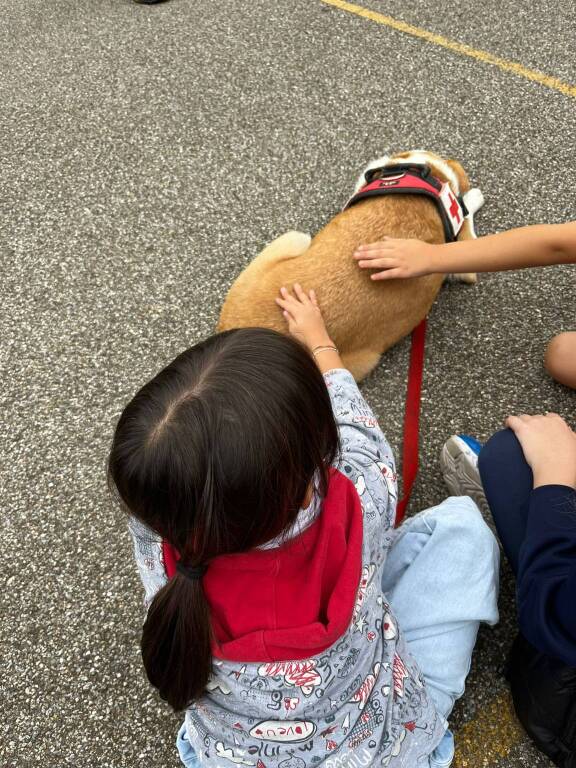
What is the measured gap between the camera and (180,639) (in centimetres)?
110

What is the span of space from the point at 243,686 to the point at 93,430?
1.41 metres

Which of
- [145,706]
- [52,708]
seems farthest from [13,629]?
[145,706]

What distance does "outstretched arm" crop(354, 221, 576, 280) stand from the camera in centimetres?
198

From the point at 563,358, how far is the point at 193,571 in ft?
5.68

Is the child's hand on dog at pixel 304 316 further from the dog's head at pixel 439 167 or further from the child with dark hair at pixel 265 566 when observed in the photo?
the dog's head at pixel 439 167

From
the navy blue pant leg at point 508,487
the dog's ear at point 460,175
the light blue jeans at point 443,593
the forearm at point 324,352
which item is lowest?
the light blue jeans at point 443,593

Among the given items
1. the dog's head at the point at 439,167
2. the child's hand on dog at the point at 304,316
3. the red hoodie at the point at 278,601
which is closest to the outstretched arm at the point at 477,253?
the child's hand on dog at the point at 304,316

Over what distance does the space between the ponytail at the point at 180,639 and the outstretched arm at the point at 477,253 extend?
1.38 meters

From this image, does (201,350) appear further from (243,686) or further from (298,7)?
(298,7)

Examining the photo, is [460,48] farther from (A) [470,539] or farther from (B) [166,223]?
(A) [470,539]

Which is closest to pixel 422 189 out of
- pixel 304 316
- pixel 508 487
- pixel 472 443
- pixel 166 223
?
pixel 304 316

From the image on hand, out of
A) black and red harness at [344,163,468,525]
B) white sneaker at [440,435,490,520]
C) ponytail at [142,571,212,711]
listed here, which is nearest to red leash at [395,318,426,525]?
black and red harness at [344,163,468,525]

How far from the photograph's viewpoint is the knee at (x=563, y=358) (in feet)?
7.43

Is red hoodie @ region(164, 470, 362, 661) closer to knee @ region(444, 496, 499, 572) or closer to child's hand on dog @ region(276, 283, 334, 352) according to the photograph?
knee @ region(444, 496, 499, 572)
